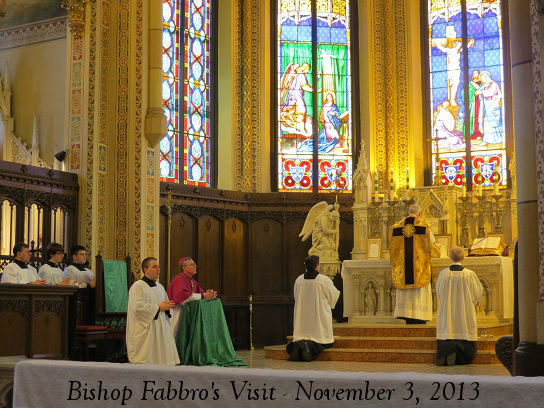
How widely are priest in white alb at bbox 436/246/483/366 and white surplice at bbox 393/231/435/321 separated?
46.4 inches

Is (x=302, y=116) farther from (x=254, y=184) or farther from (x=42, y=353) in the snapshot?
(x=42, y=353)

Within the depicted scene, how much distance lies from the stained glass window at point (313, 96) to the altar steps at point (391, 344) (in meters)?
5.10

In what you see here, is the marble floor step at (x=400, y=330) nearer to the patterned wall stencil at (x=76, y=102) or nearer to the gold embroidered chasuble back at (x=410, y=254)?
the gold embroidered chasuble back at (x=410, y=254)

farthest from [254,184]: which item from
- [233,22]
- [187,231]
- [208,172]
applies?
[233,22]

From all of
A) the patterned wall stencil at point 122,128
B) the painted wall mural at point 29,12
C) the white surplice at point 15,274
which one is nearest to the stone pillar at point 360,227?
the patterned wall stencil at point 122,128

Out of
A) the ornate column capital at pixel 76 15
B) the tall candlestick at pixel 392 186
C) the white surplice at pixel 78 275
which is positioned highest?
the ornate column capital at pixel 76 15

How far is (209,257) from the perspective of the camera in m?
16.5

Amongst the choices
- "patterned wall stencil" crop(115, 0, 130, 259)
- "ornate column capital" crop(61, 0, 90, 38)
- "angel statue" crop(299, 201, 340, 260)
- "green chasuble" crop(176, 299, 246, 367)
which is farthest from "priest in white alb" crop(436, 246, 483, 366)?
"ornate column capital" crop(61, 0, 90, 38)

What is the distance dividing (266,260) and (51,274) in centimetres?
632

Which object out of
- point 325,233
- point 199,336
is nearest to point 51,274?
point 199,336

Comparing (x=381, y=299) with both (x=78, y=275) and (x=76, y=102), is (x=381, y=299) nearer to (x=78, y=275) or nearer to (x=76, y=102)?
(x=78, y=275)

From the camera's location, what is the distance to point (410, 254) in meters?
13.4

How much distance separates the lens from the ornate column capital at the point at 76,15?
14.2 m

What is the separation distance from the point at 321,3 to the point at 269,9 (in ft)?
3.77
